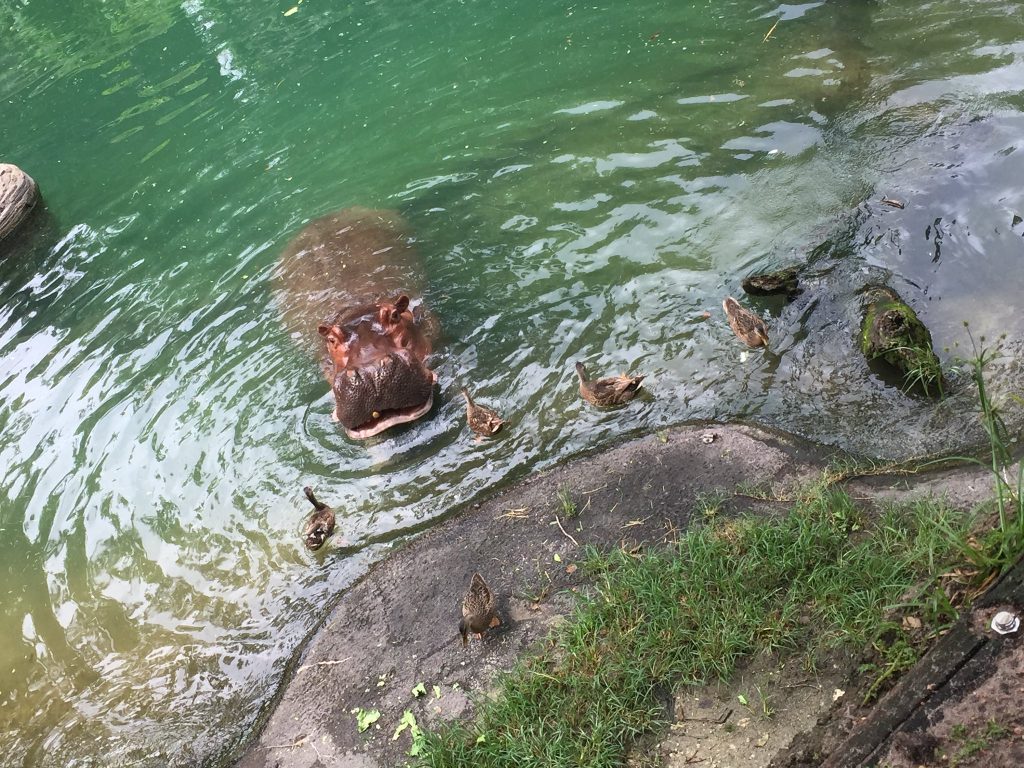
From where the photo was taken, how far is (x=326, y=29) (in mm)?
13734

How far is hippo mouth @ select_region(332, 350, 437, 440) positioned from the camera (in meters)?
5.48

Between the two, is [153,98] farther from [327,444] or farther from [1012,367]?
[1012,367]

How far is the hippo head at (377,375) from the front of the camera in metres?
5.48

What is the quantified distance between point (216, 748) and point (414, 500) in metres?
1.86

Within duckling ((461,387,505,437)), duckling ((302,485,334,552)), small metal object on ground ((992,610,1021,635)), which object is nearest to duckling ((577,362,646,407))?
duckling ((461,387,505,437))

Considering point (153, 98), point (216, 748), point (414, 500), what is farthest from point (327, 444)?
point (153, 98)

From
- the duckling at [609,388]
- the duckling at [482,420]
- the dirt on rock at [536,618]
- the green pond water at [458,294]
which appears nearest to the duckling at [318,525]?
the green pond water at [458,294]

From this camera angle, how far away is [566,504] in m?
4.60

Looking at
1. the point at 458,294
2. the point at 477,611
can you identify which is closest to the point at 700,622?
the point at 477,611

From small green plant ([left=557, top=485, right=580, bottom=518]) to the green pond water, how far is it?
1.81 feet

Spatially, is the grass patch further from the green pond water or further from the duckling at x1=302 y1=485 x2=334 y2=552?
the duckling at x1=302 y1=485 x2=334 y2=552

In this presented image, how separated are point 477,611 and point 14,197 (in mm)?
9528

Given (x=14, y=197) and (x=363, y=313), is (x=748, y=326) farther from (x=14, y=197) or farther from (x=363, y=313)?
(x=14, y=197)

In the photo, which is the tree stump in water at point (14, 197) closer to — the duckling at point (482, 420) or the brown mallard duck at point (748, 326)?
the duckling at point (482, 420)
